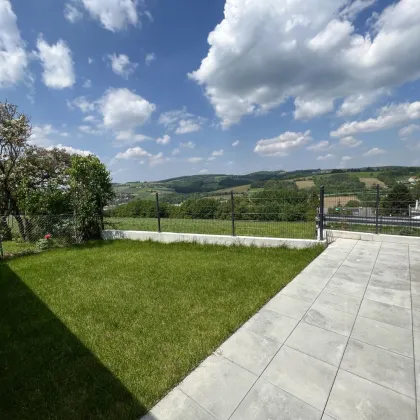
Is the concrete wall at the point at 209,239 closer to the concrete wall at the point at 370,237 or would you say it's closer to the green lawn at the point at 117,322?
the green lawn at the point at 117,322

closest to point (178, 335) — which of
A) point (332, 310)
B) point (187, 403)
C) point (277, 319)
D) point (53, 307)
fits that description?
point (187, 403)

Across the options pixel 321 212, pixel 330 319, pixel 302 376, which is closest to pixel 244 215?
pixel 321 212

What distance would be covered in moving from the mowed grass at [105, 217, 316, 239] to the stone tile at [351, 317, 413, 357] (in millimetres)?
3947

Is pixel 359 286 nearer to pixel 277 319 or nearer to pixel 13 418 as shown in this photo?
pixel 277 319

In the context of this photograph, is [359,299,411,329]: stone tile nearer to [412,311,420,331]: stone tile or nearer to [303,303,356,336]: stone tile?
[412,311,420,331]: stone tile

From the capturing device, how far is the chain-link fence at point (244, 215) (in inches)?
266

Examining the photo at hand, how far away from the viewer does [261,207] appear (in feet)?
23.0

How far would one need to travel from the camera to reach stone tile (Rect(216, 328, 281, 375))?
2.16m

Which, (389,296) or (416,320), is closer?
(416,320)

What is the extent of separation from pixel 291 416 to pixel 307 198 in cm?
581

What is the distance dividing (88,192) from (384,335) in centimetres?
889

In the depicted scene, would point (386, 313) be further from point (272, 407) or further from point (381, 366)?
point (272, 407)

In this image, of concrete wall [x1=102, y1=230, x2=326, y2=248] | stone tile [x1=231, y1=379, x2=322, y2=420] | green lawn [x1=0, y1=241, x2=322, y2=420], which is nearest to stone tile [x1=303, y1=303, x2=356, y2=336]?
green lawn [x1=0, y1=241, x2=322, y2=420]

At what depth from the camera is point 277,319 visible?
2.90 m
